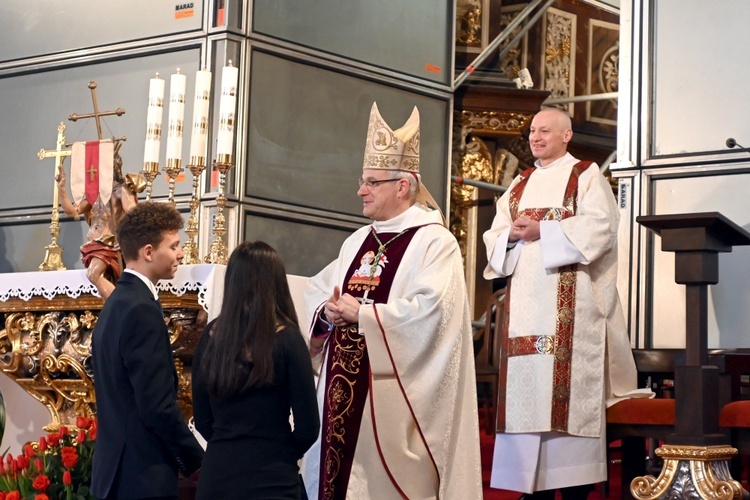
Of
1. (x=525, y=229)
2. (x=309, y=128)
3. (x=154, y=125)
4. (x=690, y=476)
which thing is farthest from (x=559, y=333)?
(x=309, y=128)

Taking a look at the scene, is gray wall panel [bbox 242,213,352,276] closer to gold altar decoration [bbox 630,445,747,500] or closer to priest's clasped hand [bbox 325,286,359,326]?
priest's clasped hand [bbox 325,286,359,326]

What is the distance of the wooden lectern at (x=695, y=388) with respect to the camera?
461cm

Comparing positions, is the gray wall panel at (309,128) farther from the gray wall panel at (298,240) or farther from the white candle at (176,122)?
the white candle at (176,122)

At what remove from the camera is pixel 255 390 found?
342 centimetres

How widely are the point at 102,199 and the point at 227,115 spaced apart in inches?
32.1

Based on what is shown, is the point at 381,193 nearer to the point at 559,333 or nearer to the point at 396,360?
the point at 396,360

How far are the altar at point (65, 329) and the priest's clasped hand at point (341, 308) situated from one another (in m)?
1.22

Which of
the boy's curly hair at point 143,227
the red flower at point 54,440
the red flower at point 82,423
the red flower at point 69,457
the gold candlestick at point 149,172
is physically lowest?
the red flower at point 69,457

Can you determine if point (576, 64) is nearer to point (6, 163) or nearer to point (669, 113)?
point (669, 113)

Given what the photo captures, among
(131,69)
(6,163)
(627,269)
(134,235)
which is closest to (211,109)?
(131,69)

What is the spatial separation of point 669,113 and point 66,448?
12.1ft

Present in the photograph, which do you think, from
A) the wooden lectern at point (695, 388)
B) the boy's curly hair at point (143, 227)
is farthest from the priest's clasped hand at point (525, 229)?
the boy's curly hair at point (143, 227)

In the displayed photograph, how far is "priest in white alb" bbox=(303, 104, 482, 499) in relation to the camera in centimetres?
441

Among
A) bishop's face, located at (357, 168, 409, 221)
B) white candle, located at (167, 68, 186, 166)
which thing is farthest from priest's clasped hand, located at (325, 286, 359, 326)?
white candle, located at (167, 68, 186, 166)
